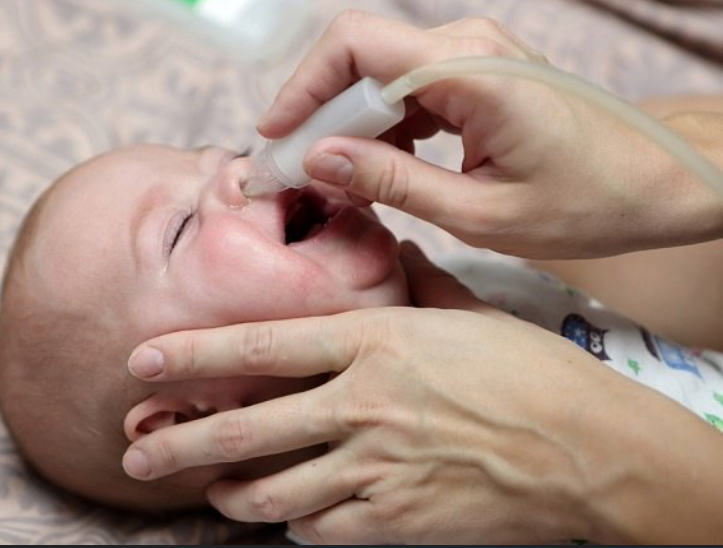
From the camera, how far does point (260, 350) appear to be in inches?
38.2

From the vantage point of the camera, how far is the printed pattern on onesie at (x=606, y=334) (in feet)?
3.90

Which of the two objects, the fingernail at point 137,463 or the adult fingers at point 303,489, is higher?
the fingernail at point 137,463

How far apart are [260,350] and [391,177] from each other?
0.73 feet

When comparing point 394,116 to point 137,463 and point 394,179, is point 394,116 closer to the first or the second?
point 394,179

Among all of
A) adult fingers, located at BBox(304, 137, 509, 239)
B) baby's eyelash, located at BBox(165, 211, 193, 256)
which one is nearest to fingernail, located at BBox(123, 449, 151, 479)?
baby's eyelash, located at BBox(165, 211, 193, 256)

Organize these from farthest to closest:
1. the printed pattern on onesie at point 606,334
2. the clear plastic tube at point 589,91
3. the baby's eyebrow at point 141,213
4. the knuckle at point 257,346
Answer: the printed pattern on onesie at point 606,334, the baby's eyebrow at point 141,213, the knuckle at point 257,346, the clear plastic tube at point 589,91

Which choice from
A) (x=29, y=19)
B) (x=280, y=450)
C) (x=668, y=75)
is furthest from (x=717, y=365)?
(x=29, y=19)

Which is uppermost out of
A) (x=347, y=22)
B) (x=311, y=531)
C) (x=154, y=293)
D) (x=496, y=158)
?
(x=347, y=22)

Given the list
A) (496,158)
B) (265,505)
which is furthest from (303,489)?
(496,158)

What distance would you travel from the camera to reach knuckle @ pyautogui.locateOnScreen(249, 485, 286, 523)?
1.00m

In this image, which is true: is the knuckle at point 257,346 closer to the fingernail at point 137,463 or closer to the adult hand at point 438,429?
the adult hand at point 438,429

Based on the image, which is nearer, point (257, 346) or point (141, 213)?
point (257, 346)

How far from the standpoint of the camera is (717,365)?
4.12ft

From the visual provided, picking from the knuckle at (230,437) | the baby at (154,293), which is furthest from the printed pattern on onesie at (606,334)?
the knuckle at (230,437)
